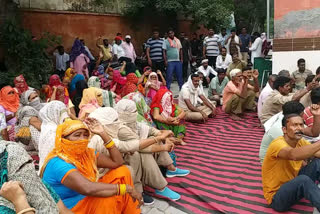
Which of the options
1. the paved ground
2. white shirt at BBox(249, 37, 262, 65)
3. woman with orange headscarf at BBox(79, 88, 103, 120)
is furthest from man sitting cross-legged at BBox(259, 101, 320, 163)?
white shirt at BBox(249, 37, 262, 65)

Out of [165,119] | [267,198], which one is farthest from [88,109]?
[267,198]

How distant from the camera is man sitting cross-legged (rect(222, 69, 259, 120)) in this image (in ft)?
21.0

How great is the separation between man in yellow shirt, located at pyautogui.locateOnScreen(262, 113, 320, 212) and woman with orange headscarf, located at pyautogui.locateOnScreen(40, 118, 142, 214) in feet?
4.03

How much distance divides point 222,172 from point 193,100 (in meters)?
2.58

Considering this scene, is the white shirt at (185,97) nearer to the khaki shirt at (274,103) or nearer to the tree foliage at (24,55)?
the khaki shirt at (274,103)

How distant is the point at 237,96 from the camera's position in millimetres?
6414

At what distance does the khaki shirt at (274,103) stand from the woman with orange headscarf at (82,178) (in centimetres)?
287

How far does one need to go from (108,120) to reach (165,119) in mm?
1709

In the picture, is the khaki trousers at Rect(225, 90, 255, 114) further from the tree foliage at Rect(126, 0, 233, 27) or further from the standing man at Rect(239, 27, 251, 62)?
the tree foliage at Rect(126, 0, 233, 27)

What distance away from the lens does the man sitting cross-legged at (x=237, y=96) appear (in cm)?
639

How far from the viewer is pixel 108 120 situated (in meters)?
3.16

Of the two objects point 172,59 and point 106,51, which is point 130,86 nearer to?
point 172,59

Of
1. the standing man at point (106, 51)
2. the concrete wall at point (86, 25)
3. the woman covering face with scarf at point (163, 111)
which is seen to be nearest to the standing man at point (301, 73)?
the woman covering face with scarf at point (163, 111)

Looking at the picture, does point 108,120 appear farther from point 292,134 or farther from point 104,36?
point 104,36
